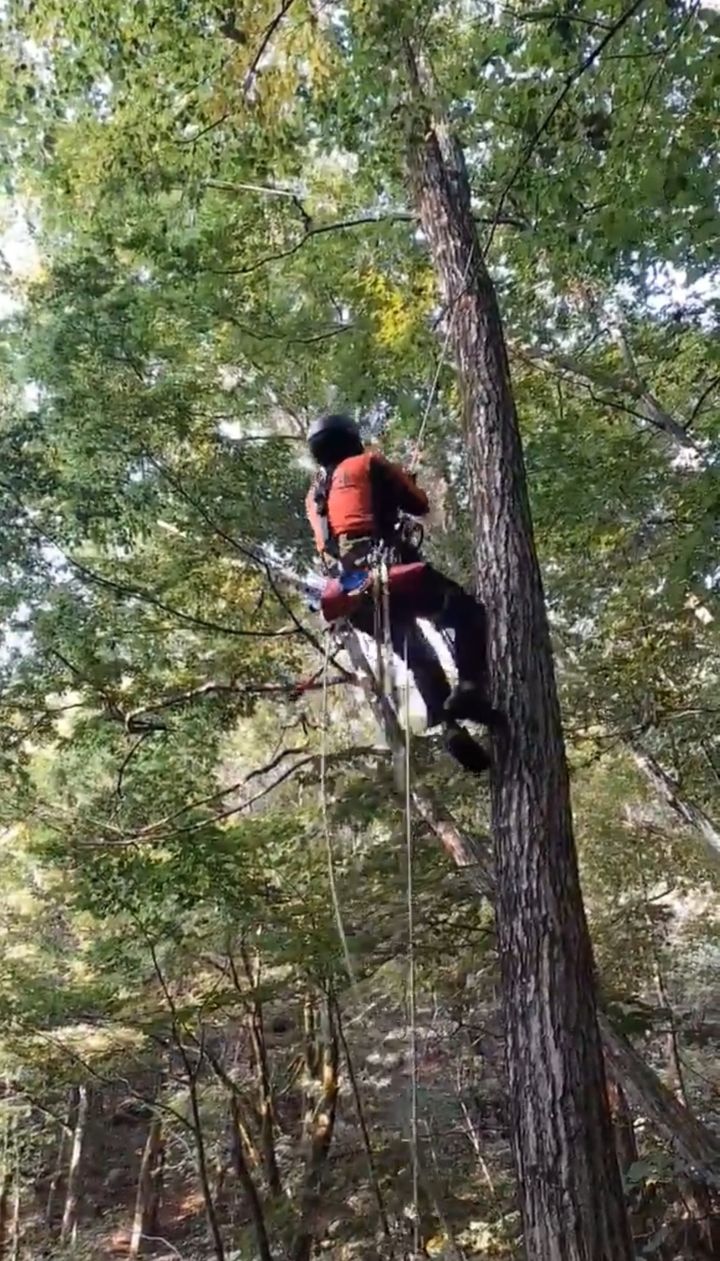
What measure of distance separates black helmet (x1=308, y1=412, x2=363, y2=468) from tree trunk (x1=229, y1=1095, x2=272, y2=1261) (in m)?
5.84

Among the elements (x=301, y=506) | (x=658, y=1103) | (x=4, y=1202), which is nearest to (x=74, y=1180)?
(x=4, y=1202)

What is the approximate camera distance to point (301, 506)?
6398 mm

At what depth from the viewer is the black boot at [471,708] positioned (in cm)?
281

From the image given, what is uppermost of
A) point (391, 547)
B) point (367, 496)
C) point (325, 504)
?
point (325, 504)

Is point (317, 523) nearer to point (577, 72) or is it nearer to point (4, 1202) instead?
point (577, 72)

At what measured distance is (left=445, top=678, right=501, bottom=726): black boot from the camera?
2.81 meters

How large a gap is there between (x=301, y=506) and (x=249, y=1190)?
520cm

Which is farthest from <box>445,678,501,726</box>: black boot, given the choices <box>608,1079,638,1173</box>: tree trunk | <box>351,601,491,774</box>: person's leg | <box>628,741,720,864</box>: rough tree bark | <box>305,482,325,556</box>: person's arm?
<box>608,1079,638,1173</box>: tree trunk

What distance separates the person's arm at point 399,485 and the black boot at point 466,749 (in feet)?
2.91

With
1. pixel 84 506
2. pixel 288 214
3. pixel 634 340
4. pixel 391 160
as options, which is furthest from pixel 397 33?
pixel 634 340

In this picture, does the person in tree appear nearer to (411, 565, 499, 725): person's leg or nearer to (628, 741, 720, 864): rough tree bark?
(411, 565, 499, 725): person's leg

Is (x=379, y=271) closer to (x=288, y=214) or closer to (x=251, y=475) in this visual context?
(x=288, y=214)

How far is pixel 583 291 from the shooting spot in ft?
26.9

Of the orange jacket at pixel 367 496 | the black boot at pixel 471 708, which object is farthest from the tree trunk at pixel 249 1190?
the orange jacket at pixel 367 496
